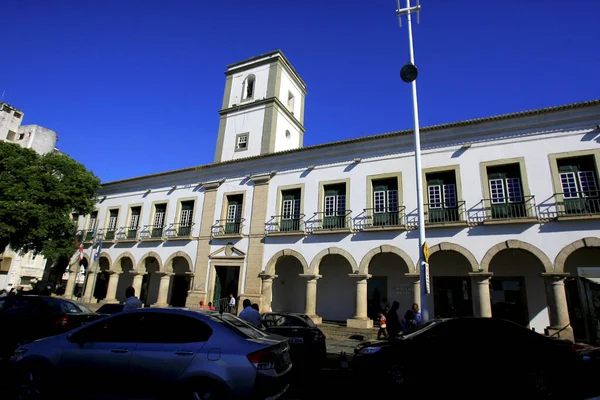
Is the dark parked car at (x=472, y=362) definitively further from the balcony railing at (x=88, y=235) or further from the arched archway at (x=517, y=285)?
the balcony railing at (x=88, y=235)

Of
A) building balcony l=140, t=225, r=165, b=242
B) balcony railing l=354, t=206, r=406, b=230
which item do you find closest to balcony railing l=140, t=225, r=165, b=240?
building balcony l=140, t=225, r=165, b=242

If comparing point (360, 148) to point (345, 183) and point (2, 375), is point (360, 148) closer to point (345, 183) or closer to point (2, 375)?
point (345, 183)

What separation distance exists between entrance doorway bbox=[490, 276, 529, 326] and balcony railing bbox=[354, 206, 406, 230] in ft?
16.0

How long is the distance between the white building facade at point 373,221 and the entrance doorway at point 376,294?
7 centimetres

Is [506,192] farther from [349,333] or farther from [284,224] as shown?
[284,224]

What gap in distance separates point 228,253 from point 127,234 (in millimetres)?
9404

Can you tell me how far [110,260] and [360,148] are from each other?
61.8 ft

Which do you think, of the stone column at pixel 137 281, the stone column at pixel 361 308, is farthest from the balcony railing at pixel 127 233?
the stone column at pixel 361 308

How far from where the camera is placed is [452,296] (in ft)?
53.6

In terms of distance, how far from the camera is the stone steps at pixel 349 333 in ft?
48.4

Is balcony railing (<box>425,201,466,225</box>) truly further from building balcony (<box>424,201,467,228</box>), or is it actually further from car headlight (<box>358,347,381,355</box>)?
car headlight (<box>358,347,381,355</box>)

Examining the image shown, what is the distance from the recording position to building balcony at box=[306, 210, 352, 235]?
56.7 feet

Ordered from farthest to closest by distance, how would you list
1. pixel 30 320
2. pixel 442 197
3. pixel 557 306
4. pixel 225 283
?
pixel 225 283
pixel 442 197
pixel 557 306
pixel 30 320

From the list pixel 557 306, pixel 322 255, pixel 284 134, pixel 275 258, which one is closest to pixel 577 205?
pixel 557 306
